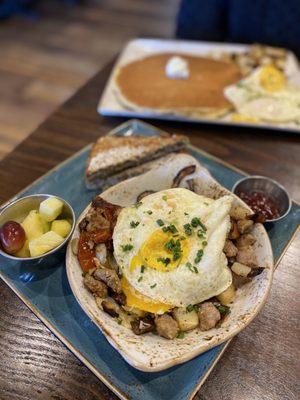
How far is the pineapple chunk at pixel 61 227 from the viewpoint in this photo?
6.15 ft

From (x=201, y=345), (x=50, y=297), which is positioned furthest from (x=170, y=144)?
(x=201, y=345)

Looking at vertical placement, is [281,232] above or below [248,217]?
below

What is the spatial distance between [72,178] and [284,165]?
4.67 ft

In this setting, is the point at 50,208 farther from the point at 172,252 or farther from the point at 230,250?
the point at 230,250

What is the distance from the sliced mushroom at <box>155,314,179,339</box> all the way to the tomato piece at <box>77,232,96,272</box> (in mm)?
390

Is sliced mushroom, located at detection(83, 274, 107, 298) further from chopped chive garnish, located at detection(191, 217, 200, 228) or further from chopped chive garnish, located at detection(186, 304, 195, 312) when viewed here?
chopped chive garnish, located at detection(191, 217, 200, 228)

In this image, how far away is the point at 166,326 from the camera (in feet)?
5.03

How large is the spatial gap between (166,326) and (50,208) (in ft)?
2.71

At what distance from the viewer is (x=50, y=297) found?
1798mm

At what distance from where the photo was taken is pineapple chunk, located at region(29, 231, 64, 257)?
177cm

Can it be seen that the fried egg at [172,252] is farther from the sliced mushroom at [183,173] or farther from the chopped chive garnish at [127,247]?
the sliced mushroom at [183,173]

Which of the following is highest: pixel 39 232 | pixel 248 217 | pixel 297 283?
pixel 248 217

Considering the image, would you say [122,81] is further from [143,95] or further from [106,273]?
[106,273]

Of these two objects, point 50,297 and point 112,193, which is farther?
point 112,193
